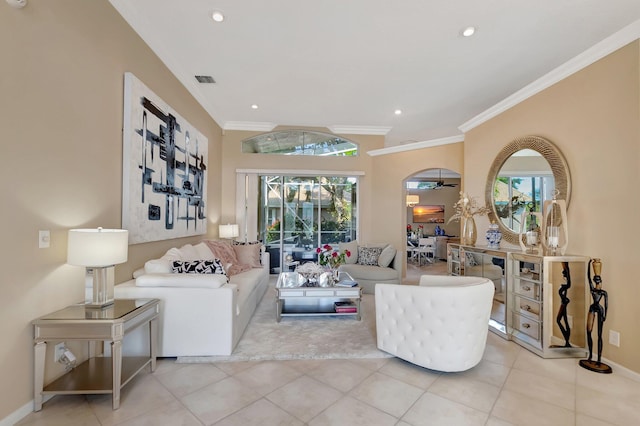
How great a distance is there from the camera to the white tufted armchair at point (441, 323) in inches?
92.1

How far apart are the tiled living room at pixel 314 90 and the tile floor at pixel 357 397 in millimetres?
14

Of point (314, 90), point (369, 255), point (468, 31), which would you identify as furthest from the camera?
point (369, 255)

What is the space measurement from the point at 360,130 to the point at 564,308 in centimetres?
456

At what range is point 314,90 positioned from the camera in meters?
4.35

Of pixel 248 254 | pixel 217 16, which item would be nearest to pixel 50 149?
pixel 217 16

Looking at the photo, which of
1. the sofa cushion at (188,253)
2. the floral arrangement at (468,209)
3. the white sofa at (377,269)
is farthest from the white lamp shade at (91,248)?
the floral arrangement at (468,209)

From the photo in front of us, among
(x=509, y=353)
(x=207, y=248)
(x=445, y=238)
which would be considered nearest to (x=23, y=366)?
(x=207, y=248)

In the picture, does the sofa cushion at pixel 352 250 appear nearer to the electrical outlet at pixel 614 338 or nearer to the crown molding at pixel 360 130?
the crown molding at pixel 360 130

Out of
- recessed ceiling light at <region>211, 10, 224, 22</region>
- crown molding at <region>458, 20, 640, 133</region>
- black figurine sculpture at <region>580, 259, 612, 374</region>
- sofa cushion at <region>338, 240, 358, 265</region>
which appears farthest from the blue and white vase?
recessed ceiling light at <region>211, 10, 224, 22</region>

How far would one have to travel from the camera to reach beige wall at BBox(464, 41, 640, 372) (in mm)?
2488

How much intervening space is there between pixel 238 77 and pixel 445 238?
25.9 ft

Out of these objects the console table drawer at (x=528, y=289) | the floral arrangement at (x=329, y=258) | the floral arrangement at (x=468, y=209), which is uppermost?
the floral arrangement at (x=468, y=209)

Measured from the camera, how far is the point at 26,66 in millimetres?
1792

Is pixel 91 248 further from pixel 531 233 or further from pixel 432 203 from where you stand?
pixel 432 203
